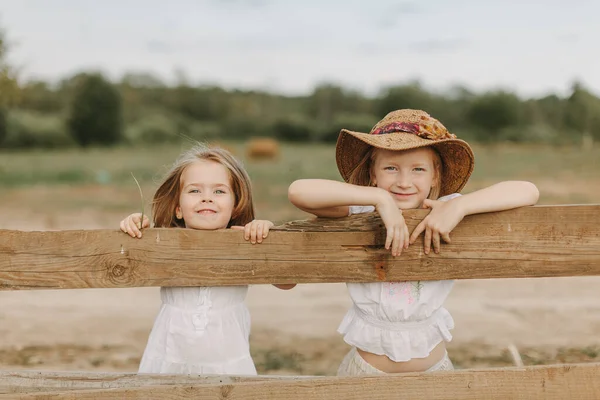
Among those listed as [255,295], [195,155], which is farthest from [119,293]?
[195,155]

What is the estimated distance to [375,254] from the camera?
2.71 meters

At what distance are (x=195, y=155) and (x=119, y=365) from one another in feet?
9.20

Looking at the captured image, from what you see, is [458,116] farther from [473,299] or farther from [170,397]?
[170,397]

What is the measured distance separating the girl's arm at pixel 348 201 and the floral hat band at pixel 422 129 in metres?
0.45

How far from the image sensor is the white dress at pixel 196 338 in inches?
121

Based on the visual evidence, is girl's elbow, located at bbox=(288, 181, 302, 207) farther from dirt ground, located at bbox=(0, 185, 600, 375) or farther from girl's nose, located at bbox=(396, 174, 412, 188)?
dirt ground, located at bbox=(0, 185, 600, 375)

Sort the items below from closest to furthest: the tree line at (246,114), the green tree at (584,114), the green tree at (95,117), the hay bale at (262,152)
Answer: the hay bale at (262,152) < the green tree at (584,114) < the tree line at (246,114) < the green tree at (95,117)

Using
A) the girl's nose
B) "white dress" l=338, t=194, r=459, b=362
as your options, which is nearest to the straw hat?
the girl's nose

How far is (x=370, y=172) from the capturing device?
336 centimetres

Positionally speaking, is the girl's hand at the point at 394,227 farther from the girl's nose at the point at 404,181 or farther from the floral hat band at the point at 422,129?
the floral hat band at the point at 422,129

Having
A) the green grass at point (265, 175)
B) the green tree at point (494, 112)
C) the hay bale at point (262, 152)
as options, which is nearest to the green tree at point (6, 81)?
the green grass at point (265, 175)

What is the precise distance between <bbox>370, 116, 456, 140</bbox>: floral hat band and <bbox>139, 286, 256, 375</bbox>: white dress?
3.29 feet

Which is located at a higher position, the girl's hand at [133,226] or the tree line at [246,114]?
the tree line at [246,114]

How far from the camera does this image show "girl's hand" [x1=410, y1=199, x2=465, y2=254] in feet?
8.65
